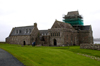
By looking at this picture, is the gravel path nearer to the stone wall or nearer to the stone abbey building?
the stone abbey building

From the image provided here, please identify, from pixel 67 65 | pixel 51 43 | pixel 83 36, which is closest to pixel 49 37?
pixel 51 43

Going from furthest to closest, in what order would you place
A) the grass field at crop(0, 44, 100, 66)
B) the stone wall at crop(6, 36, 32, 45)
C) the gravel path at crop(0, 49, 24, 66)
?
the stone wall at crop(6, 36, 32, 45) → the grass field at crop(0, 44, 100, 66) → the gravel path at crop(0, 49, 24, 66)

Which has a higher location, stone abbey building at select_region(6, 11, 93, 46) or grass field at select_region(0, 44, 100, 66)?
stone abbey building at select_region(6, 11, 93, 46)

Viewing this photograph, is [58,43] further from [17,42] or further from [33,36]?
[17,42]

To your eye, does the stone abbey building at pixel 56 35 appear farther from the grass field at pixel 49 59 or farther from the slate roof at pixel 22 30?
the grass field at pixel 49 59

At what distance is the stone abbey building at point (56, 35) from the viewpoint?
56369mm

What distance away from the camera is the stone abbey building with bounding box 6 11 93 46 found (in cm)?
5637

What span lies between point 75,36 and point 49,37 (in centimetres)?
1437

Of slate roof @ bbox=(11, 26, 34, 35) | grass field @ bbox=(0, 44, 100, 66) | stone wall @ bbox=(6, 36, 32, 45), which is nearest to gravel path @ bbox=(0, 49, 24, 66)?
grass field @ bbox=(0, 44, 100, 66)

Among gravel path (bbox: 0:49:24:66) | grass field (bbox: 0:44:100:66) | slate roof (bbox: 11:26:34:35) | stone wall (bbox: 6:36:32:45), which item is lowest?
grass field (bbox: 0:44:100:66)

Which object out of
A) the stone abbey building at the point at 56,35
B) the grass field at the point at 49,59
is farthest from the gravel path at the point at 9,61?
the stone abbey building at the point at 56,35

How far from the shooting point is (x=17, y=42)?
63188 millimetres

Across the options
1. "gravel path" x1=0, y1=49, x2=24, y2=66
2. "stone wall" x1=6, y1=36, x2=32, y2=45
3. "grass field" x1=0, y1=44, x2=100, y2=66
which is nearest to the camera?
"gravel path" x1=0, y1=49, x2=24, y2=66

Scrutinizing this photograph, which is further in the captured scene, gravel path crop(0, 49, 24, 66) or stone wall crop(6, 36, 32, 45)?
stone wall crop(6, 36, 32, 45)
